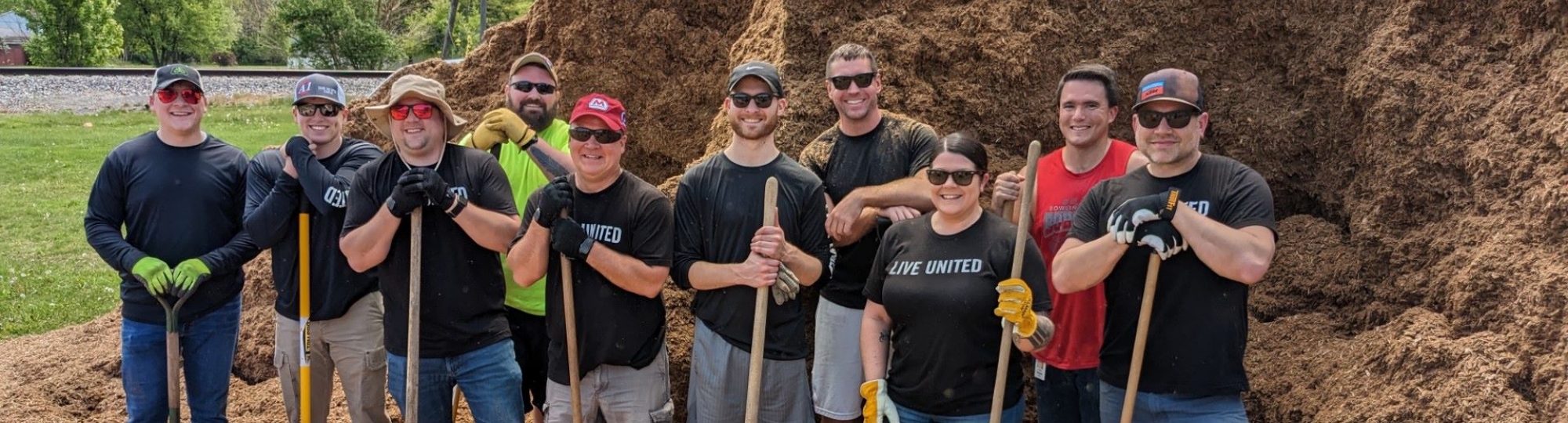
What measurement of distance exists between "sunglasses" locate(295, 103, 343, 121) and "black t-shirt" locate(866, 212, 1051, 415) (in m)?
2.73

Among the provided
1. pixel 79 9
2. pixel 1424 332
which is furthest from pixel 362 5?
pixel 1424 332

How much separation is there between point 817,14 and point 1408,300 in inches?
118

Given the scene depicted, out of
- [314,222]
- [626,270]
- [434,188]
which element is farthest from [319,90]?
[626,270]

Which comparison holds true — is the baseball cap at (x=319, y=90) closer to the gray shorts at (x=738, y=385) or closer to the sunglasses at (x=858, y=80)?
the gray shorts at (x=738, y=385)

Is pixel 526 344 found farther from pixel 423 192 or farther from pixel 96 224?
pixel 96 224

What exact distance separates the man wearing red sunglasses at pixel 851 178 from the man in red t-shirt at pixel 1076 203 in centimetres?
47

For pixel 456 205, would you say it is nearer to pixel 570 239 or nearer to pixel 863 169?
pixel 570 239

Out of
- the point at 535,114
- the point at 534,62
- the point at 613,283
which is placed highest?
the point at 534,62

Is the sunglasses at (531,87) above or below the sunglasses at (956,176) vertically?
above

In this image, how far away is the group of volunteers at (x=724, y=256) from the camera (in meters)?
3.90

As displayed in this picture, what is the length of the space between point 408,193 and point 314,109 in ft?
3.79

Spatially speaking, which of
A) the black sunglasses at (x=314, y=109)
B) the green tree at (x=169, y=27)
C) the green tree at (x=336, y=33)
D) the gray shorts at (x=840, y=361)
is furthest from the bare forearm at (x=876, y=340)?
the green tree at (x=169, y=27)

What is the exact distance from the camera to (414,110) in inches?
185

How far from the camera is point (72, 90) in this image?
1038 inches
